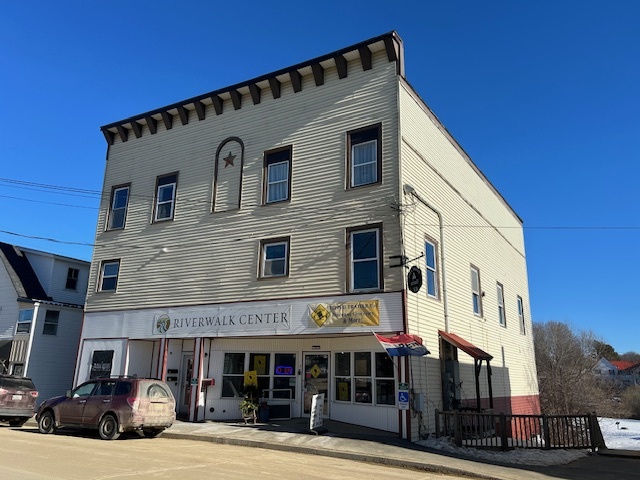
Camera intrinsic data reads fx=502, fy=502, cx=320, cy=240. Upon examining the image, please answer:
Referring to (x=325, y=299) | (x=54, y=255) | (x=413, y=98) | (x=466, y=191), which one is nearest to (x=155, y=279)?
(x=325, y=299)

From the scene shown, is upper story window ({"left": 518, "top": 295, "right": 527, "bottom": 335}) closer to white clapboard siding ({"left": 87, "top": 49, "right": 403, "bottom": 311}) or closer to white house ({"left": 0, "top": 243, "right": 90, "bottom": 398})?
white clapboard siding ({"left": 87, "top": 49, "right": 403, "bottom": 311})

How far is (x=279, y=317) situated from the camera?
54.8ft

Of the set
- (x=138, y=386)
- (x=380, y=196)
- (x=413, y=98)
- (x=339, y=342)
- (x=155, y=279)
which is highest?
(x=413, y=98)

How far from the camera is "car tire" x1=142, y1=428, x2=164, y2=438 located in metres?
14.3

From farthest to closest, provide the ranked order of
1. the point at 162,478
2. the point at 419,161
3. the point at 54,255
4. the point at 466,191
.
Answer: the point at 54,255, the point at 466,191, the point at 419,161, the point at 162,478

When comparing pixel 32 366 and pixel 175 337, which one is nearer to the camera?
pixel 175 337

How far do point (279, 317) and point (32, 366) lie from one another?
551 inches

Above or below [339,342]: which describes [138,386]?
below

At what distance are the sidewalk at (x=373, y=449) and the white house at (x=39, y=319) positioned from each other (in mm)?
10855

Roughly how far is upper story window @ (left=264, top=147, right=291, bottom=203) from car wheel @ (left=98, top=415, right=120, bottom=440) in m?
8.88

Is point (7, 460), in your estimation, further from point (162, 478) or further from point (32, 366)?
point (32, 366)

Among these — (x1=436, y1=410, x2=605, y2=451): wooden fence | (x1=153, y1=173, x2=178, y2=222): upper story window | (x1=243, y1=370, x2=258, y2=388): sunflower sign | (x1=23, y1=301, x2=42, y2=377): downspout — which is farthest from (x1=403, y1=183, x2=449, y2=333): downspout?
(x1=23, y1=301, x2=42, y2=377): downspout

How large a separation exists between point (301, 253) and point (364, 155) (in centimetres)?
396

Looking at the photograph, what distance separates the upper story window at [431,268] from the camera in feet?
56.1
